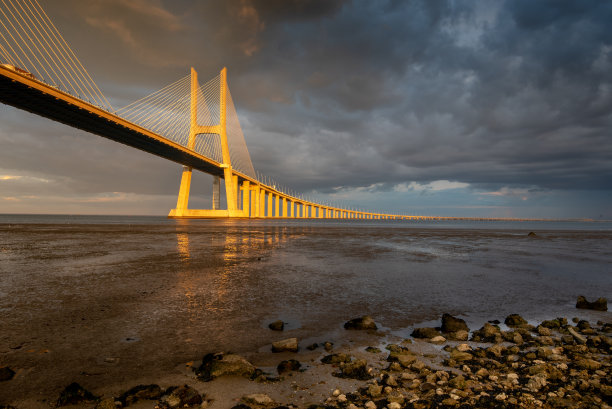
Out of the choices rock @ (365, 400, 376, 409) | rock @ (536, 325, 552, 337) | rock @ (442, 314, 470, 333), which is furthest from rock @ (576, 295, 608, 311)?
rock @ (365, 400, 376, 409)

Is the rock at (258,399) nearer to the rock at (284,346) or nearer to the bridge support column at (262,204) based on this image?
the rock at (284,346)

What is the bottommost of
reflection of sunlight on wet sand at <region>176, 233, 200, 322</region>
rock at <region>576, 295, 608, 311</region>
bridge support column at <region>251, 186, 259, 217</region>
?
rock at <region>576, 295, 608, 311</region>

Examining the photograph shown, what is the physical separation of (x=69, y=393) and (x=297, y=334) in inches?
109

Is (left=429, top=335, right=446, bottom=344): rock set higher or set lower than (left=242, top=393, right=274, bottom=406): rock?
lower

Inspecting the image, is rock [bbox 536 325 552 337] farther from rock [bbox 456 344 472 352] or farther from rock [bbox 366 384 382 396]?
rock [bbox 366 384 382 396]

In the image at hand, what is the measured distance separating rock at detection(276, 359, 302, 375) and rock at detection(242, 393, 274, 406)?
61 centimetres

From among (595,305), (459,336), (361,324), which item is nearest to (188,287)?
(361,324)

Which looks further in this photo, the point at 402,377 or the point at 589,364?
the point at 589,364

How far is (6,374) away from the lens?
10.8 feet

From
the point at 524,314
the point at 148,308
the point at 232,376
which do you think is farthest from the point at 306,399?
the point at 524,314

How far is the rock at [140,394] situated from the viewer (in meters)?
2.90

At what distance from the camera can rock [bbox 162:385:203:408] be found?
9.29ft

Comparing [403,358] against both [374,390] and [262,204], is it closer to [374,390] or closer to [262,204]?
[374,390]

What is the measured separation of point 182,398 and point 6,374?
2.01 m
